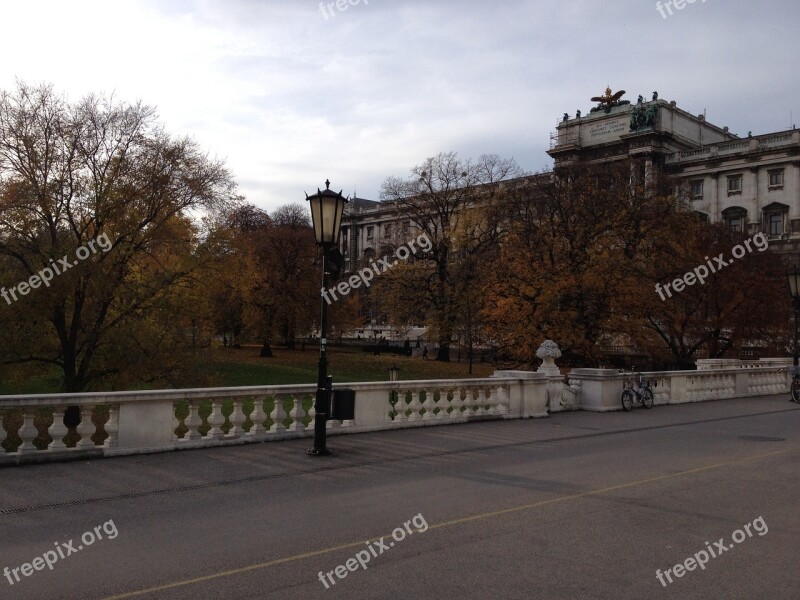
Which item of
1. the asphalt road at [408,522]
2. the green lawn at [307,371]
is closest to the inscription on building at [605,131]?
the green lawn at [307,371]

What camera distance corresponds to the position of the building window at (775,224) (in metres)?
80.9

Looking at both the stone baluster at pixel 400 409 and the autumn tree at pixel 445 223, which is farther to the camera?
the autumn tree at pixel 445 223

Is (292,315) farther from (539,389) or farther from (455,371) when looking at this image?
(539,389)

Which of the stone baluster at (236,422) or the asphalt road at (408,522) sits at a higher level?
the stone baluster at (236,422)

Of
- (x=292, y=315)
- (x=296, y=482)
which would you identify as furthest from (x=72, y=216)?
(x=292, y=315)

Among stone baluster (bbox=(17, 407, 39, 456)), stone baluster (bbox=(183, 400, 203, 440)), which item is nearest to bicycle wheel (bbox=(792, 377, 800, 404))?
stone baluster (bbox=(183, 400, 203, 440))

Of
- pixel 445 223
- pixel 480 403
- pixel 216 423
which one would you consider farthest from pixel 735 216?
pixel 216 423

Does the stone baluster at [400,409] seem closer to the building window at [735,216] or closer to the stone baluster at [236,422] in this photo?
the stone baluster at [236,422]

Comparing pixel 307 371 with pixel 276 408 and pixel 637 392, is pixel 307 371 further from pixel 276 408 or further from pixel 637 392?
pixel 276 408

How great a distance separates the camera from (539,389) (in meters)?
17.7

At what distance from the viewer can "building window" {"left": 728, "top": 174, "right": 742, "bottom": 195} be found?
84.8 m

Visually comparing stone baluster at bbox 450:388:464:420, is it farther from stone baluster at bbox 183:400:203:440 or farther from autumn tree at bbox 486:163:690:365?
autumn tree at bbox 486:163:690:365

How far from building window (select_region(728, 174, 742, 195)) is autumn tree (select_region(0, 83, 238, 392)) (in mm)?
78620

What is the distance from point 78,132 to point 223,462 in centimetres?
1220
